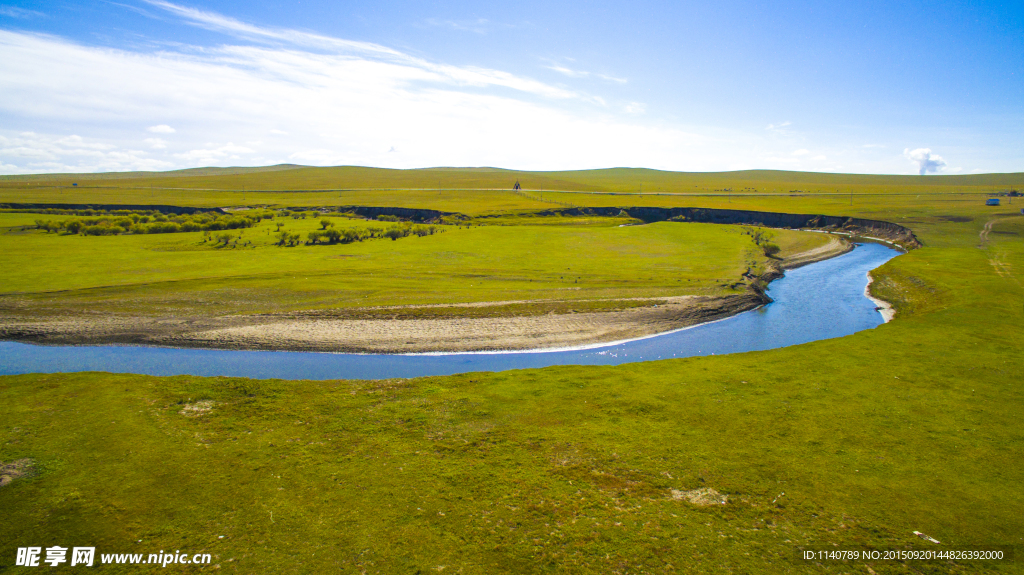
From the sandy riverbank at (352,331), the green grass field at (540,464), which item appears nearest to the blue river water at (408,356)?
the sandy riverbank at (352,331)

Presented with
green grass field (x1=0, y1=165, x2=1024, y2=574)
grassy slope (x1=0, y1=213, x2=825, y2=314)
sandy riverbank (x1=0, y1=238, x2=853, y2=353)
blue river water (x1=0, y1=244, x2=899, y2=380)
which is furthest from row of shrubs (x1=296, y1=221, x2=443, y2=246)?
green grass field (x1=0, y1=165, x2=1024, y2=574)

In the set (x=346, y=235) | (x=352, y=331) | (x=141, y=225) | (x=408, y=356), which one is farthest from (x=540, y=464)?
(x=141, y=225)

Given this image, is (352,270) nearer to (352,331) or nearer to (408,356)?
(352,331)

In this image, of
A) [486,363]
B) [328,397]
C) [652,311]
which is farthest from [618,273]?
[328,397]

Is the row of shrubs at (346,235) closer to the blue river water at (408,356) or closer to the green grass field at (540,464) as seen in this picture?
the blue river water at (408,356)

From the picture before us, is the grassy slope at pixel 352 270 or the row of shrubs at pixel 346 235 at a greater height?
the row of shrubs at pixel 346 235

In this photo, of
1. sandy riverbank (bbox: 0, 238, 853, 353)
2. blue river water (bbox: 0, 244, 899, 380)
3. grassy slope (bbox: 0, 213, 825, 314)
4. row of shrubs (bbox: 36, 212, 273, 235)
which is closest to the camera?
blue river water (bbox: 0, 244, 899, 380)

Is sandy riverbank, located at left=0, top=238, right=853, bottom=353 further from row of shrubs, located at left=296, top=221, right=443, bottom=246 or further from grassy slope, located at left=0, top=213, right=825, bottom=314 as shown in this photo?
row of shrubs, located at left=296, top=221, right=443, bottom=246
